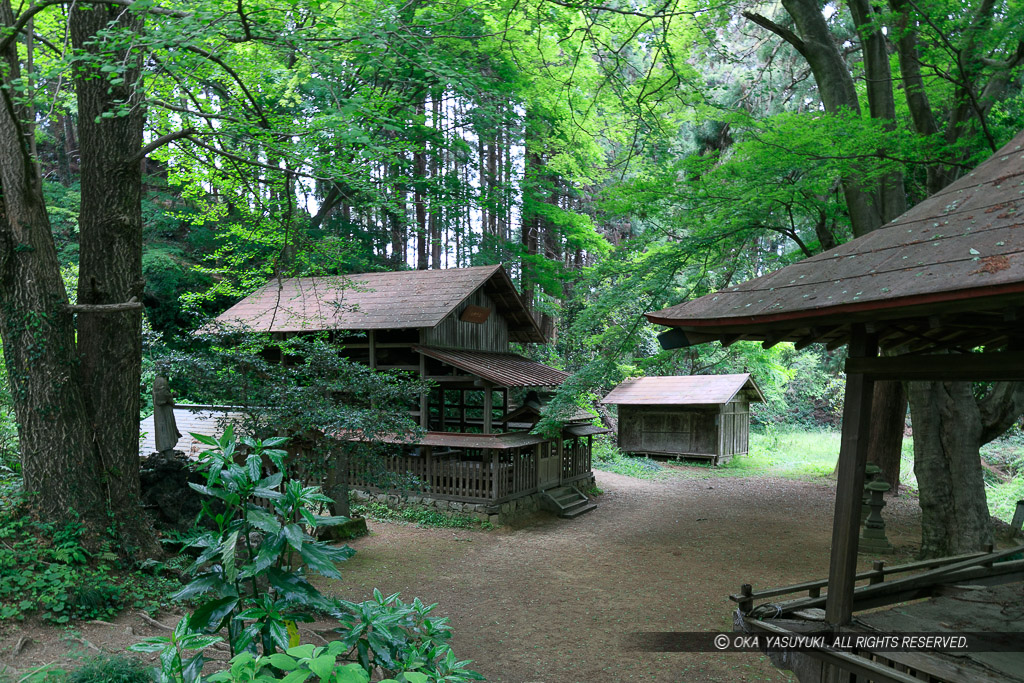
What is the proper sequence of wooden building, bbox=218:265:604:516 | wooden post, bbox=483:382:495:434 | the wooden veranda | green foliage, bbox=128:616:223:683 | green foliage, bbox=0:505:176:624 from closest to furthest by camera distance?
green foliage, bbox=128:616:223:683 < green foliage, bbox=0:505:176:624 < the wooden veranda < wooden building, bbox=218:265:604:516 < wooden post, bbox=483:382:495:434

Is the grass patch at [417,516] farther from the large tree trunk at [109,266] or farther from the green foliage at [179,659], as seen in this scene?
the green foliage at [179,659]

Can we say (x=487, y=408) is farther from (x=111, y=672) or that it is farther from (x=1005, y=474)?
(x=1005, y=474)

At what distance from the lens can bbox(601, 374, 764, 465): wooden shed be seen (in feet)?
73.3

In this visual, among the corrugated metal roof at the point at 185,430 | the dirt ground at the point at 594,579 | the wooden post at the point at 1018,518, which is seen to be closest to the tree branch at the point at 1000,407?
the wooden post at the point at 1018,518

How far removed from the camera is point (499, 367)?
14.6 m

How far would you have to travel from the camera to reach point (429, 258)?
81.1 feet

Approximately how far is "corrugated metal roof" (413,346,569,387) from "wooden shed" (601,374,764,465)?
755 centimetres

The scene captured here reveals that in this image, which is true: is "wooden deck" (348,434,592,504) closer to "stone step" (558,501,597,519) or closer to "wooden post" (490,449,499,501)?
"wooden post" (490,449,499,501)

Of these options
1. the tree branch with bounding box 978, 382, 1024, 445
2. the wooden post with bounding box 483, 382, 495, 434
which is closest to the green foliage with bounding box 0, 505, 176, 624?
the wooden post with bounding box 483, 382, 495, 434

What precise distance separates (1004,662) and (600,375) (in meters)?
8.36

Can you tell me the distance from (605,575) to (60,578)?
711 centimetres

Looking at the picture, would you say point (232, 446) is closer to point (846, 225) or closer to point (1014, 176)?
point (1014, 176)

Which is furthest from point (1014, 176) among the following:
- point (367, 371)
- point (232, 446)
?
point (367, 371)

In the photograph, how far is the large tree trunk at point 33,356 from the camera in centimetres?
690
